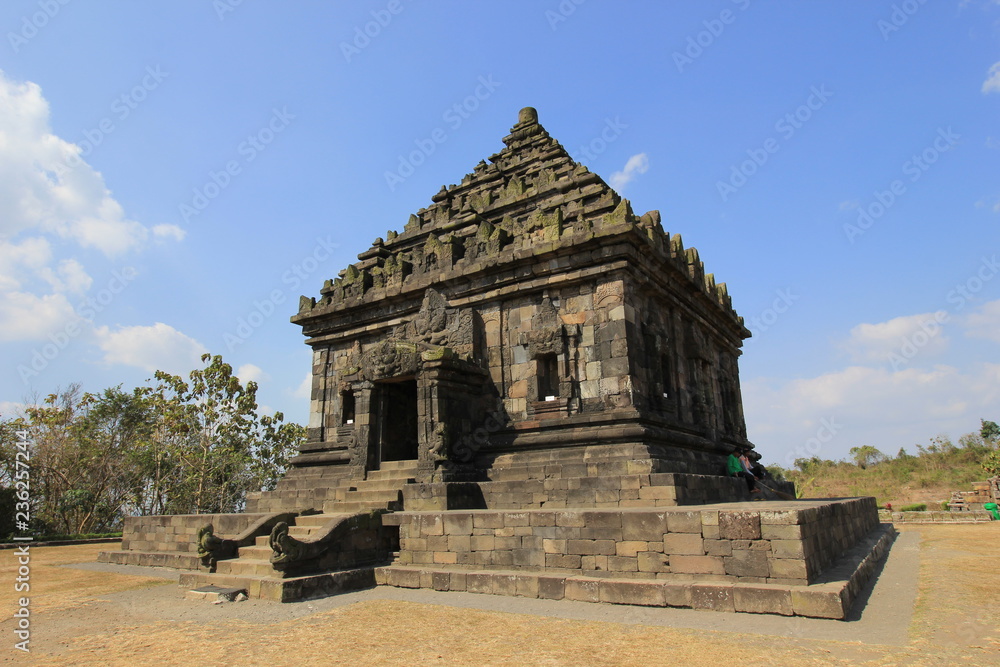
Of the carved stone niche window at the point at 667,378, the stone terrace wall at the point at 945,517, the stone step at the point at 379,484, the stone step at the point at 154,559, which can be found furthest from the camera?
the stone terrace wall at the point at 945,517

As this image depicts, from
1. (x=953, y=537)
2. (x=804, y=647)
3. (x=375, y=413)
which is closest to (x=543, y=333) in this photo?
(x=375, y=413)

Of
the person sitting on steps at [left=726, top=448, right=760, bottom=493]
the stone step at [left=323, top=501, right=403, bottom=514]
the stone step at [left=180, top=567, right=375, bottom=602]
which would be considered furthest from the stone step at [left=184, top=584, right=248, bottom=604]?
the person sitting on steps at [left=726, top=448, right=760, bottom=493]

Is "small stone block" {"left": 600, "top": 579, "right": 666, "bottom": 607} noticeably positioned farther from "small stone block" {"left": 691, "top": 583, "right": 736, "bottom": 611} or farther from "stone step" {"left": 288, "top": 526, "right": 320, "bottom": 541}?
"stone step" {"left": 288, "top": 526, "right": 320, "bottom": 541}

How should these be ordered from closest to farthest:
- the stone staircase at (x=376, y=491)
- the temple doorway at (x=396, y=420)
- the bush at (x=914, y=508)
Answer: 1. the stone staircase at (x=376, y=491)
2. the temple doorway at (x=396, y=420)
3. the bush at (x=914, y=508)

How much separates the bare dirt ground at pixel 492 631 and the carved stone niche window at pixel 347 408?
19.6ft

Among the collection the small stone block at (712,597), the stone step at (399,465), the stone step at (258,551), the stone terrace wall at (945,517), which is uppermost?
the stone step at (399,465)

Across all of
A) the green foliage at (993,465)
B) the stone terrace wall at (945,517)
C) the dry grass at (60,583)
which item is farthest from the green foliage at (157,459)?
the green foliage at (993,465)

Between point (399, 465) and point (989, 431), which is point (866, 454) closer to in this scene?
point (989, 431)

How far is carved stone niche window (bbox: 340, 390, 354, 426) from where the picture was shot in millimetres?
14195

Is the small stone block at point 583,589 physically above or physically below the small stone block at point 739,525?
below

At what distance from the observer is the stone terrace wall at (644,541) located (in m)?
6.25

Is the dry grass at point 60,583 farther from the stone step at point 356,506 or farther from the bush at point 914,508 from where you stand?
the bush at point 914,508

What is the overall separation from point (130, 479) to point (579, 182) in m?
25.8

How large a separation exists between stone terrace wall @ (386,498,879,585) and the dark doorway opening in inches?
120
